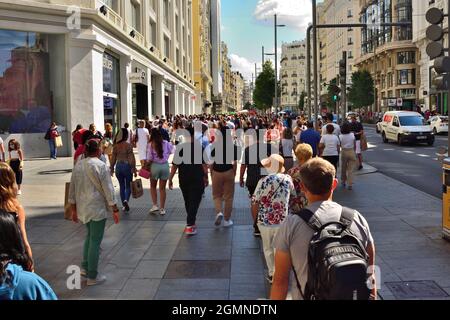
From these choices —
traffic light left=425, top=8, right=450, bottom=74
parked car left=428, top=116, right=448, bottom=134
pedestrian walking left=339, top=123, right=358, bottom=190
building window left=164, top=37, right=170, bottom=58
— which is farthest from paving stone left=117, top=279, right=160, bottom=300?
building window left=164, top=37, right=170, bottom=58

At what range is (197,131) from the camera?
397 inches

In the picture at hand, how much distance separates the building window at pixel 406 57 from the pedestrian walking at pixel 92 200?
6987 cm

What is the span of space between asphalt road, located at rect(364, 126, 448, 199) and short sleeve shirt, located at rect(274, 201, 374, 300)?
9539 millimetres

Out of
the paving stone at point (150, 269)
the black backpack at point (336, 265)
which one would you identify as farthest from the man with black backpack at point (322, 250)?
the paving stone at point (150, 269)

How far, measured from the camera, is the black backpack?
250 centimetres

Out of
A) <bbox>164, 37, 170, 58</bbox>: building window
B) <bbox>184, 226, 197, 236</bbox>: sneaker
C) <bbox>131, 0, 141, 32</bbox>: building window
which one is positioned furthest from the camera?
<bbox>164, 37, 170, 58</bbox>: building window

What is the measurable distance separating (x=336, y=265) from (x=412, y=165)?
1665 cm

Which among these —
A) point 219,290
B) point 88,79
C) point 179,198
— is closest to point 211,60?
point 88,79

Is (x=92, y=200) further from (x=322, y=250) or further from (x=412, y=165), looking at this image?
(x=412, y=165)

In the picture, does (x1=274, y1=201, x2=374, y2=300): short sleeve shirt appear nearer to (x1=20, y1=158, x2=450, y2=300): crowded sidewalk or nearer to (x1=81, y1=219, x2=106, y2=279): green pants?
(x1=20, y1=158, x2=450, y2=300): crowded sidewalk

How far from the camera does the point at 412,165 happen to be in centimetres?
1808

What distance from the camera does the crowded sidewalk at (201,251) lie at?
18.4 ft

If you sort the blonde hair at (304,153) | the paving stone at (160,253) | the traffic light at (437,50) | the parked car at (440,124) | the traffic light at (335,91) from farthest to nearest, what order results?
the parked car at (440,124)
the traffic light at (335,91)
the traffic light at (437,50)
the paving stone at (160,253)
the blonde hair at (304,153)

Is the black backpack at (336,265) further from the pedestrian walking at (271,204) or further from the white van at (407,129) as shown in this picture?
the white van at (407,129)
